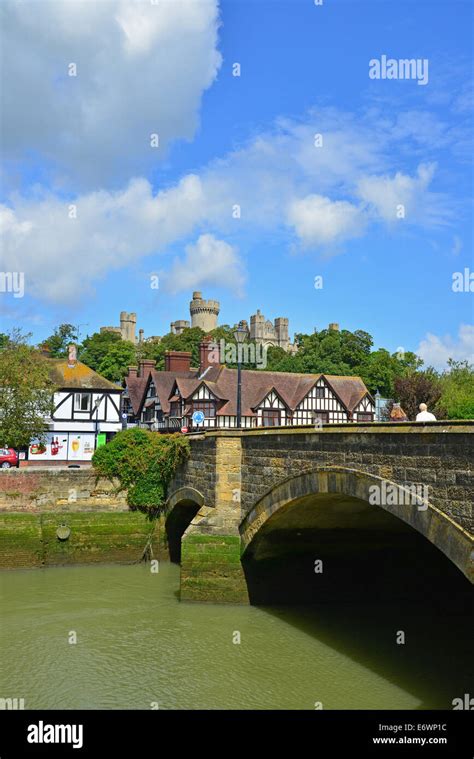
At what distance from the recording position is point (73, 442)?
130 feet

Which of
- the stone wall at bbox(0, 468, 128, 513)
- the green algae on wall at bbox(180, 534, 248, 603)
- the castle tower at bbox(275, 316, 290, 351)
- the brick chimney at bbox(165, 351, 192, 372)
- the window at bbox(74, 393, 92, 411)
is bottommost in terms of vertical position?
the green algae on wall at bbox(180, 534, 248, 603)

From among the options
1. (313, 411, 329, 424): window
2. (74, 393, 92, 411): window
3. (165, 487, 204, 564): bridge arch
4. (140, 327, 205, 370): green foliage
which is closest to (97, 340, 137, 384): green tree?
(140, 327, 205, 370): green foliage

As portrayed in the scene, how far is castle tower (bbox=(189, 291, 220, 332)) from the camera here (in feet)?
365

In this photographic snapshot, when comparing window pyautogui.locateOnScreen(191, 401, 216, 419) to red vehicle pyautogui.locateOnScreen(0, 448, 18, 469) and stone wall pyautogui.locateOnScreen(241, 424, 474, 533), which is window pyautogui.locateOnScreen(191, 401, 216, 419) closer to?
red vehicle pyautogui.locateOnScreen(0, 448, 18, 469)

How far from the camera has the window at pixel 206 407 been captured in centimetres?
3832

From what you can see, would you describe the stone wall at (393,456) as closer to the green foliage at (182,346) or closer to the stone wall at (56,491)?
the stone wall at (56,491)

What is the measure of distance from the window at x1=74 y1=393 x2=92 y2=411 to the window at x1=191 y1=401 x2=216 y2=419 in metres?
6.86

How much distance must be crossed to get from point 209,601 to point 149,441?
8.71 metres

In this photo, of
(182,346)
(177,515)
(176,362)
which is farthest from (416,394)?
(182,346)

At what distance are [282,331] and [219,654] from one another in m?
112

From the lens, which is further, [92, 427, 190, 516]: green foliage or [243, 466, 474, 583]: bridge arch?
[92, 427, 190, 516]: green foliage

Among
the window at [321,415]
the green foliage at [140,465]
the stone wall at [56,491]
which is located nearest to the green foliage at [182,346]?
the window at [321,415]
